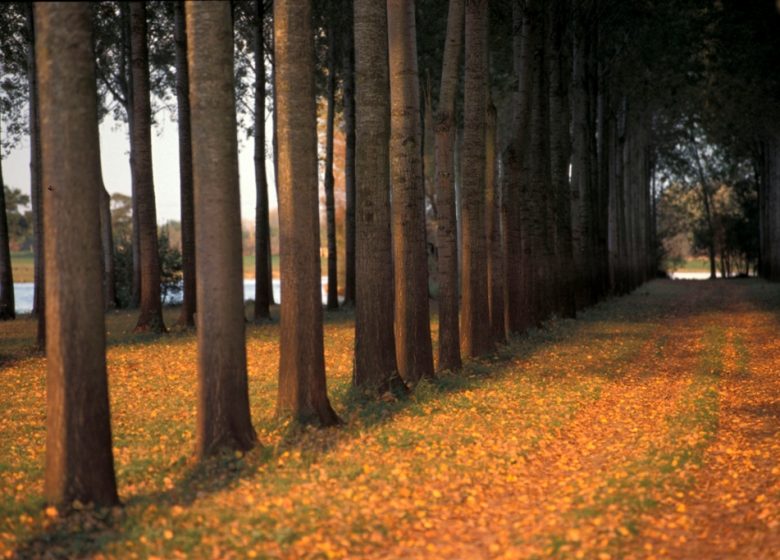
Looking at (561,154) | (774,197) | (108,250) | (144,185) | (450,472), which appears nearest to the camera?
(450,472)

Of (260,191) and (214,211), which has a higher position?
(260,191)

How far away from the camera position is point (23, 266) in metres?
114

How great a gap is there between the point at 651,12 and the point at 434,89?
9330mm

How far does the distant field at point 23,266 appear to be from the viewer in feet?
341

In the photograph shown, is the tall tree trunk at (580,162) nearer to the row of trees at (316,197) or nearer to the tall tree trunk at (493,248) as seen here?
the row of trees at (316,197)

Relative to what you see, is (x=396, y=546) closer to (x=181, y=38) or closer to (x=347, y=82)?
(x=181, y=38)

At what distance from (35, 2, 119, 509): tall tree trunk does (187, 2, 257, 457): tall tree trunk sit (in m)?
1.66

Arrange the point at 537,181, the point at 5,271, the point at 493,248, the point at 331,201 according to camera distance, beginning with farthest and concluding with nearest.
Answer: the point at 331,201 → the point at 5,271 → the point at 537,181 → the point at 493,248

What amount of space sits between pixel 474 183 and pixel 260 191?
44.4 ft

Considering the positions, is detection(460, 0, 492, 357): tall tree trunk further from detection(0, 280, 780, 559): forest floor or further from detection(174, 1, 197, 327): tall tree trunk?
detection(174, 1, 197, 327): tall tree trunk

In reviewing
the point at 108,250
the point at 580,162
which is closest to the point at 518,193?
the point at 580,162

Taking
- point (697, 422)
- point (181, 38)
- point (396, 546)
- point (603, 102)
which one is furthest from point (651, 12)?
point (396, 546)

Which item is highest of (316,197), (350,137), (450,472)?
(350,137)

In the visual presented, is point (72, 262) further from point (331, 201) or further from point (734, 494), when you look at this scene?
point (331, 201)
